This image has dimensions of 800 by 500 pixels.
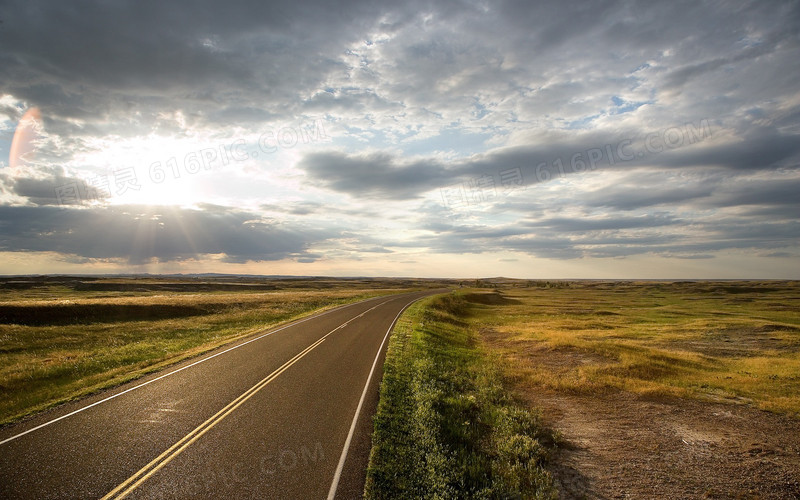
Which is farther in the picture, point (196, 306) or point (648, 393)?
point (196, 306)

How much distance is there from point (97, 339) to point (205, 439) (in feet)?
77.3

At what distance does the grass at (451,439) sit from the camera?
721 cm

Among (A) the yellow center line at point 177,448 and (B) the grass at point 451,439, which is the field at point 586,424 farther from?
(A) the yellow center line at point 177,448

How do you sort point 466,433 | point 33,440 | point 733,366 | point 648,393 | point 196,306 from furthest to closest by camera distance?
point 196,306
point 733,366
point 648,393
point 466,433
point 33,440

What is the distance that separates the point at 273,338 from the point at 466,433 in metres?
15.5

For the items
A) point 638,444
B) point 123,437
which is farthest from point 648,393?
point 123,437

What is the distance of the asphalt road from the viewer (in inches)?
264

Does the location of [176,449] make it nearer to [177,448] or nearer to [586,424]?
[177,448]

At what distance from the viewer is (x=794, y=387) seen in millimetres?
14242

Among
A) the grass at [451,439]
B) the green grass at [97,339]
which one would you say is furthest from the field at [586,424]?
the green grass at [97,339]

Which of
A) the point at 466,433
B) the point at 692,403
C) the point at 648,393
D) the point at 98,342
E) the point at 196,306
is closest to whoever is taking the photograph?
the point at 466,433

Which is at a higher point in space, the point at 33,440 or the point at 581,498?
the point at 33,440

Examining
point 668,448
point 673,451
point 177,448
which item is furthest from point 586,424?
point 177,448

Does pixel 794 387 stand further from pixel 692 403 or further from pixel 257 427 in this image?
pixel 257 427
